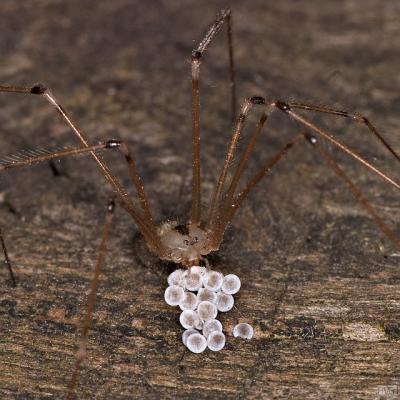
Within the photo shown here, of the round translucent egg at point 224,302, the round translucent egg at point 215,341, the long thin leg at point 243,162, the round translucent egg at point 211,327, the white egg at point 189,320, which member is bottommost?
the round translucent egg at point 215,341

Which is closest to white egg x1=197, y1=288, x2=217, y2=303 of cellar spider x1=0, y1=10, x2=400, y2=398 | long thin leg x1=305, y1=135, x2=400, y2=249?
cellar spider x1=0, y1=10, x2=400, y2=398

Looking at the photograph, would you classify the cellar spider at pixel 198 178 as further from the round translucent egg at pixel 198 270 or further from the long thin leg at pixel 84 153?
the round translucent egg at pixel 198 270

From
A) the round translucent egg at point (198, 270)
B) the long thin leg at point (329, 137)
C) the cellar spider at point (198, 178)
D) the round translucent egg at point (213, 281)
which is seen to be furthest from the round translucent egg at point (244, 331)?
the long thin leg at point (329, 137)

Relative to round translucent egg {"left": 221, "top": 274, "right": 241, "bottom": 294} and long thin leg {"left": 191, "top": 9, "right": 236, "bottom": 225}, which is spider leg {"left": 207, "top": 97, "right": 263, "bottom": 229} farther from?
round translucent egg {"left": 221, "top": 274, "right": 241, "bottom": 294}

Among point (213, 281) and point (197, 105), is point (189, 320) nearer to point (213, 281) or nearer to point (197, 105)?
point (213, 281)

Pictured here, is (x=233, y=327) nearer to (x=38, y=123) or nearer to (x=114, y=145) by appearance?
(x=114, y=145)

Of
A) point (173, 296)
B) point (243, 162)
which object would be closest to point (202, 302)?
point (173, 296)
